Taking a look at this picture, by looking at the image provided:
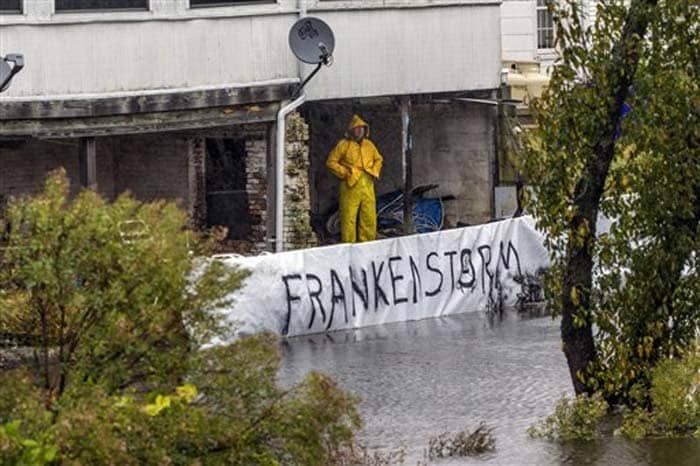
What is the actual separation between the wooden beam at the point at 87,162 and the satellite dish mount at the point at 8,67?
225 centimetres

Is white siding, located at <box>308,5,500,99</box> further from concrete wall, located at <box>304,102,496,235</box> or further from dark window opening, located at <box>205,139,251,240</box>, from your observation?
dark window opening, located at <box>205,139,251,240</box>

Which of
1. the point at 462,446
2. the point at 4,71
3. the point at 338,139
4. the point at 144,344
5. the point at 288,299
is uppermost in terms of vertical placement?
the point at 4,71

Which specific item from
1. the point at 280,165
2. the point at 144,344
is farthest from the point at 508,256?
the point at 144,344

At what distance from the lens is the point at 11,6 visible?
25.8 metres

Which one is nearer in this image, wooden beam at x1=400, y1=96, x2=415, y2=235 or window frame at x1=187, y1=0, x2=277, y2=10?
window frame at x1=187, y1=0, x2=277, y2=10

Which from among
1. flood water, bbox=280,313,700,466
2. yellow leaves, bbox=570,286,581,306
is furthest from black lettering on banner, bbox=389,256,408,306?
yellow leaves, bbox=570,286,581,306

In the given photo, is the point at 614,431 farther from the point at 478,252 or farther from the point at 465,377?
the point at 478,252

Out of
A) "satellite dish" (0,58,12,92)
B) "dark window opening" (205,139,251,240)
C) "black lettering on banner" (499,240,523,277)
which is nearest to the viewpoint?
"satellite dish" (0,58,12,92)

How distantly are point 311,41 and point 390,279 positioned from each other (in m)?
3.86

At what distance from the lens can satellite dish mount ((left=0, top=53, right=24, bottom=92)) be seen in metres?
24.2

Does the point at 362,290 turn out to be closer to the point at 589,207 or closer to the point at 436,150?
the point at 436,150

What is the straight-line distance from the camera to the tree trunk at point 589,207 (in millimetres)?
15117

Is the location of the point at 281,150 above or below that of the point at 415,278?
above

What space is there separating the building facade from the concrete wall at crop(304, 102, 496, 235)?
0.02m
